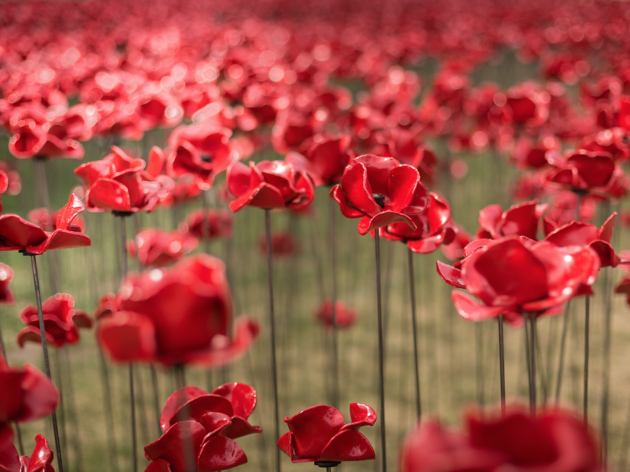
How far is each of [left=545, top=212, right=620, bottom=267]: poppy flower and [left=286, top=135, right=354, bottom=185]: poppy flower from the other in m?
0.28

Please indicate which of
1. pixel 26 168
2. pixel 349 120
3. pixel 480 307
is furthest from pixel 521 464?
pixel 26 168

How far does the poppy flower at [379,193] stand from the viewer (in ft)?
1.65

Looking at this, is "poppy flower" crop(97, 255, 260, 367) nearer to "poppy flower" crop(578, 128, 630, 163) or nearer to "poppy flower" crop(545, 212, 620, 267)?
"poppy flower" crop(545, 212, 620, 267)

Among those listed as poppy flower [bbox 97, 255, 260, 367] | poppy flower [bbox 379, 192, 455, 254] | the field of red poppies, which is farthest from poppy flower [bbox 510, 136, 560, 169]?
poppy flower [bbox 97, 255, 260, 367]

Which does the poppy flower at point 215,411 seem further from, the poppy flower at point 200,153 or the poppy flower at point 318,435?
the poppy flower at point 200,153

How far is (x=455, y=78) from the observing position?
145cm

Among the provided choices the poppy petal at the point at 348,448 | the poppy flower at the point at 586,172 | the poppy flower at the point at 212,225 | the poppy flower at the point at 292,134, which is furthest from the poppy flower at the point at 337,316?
the poppy petal at the point at 348,448

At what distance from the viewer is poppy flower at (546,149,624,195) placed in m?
0.68

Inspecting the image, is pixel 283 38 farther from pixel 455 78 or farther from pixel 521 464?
pixel 521 464

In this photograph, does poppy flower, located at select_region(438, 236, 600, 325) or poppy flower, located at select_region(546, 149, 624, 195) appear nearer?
poppy flower, located at select_region(438, 236, 600, 325)

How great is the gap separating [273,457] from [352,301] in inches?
28.8

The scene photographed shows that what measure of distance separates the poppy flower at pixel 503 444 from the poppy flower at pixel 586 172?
1.62 feet

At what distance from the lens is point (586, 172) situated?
690 mm

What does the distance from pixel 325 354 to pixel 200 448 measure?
1.14m
